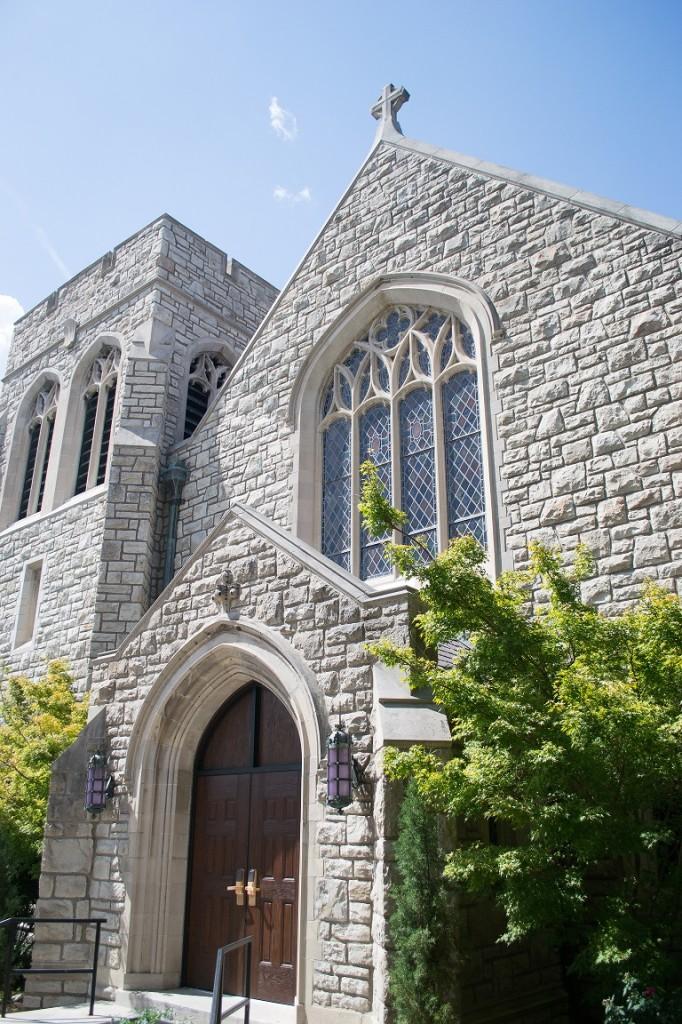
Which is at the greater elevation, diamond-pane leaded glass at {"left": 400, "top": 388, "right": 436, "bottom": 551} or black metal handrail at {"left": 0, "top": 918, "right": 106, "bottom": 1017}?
diamond-pane leaded glass at {"left": 400, "top": 388, "right": 436, "bottom": 551}

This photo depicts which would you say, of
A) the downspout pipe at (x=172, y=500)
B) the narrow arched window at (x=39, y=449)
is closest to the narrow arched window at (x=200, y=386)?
the downspout pipe at (x=172, y=500)

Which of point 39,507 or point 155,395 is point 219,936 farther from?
point 39,507

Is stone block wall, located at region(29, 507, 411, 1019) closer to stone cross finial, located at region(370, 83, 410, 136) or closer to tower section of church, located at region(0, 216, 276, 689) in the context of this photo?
tower section of church, located at region(0, 216, 276, 689)

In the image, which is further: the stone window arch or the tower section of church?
the tower section of church

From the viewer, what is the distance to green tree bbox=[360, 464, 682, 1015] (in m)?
5.17

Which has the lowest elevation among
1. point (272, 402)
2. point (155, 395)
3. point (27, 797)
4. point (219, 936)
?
point (219, 936)

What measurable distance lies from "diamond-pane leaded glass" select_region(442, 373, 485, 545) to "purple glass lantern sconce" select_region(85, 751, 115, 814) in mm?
4754

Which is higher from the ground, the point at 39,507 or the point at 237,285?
the point at 237,285

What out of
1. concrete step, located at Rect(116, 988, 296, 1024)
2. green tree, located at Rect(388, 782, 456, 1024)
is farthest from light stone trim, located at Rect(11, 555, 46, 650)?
green tree, located at Rect(388, 782, 456, 1024)

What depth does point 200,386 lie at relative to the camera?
52.7ft

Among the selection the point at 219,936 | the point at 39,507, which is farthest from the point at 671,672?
the point at 39,507

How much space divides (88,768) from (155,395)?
7.59 m

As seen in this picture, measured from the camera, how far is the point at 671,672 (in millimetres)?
5426

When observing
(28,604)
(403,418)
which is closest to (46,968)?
(403,418)
